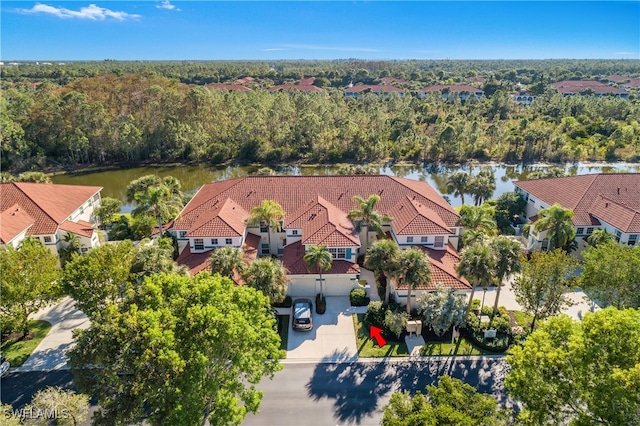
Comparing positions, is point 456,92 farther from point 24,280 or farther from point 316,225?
point 24,280

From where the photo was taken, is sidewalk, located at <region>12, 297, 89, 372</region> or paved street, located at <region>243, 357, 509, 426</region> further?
sidewalk, located at <region>12, 297, 89, 372</region>

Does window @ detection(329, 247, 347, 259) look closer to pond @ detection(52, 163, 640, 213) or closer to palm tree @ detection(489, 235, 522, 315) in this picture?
palm tree @ detection(489, 235, 522, 315)

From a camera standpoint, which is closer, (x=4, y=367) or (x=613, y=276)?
(x=4, y=367)

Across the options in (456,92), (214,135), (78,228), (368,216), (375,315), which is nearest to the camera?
(375,315)

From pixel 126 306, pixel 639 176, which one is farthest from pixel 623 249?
pixel 126 306

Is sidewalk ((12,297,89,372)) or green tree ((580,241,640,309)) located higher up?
green tree ((580,241,640,309))

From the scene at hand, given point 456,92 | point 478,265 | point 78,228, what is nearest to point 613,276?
point 478,265

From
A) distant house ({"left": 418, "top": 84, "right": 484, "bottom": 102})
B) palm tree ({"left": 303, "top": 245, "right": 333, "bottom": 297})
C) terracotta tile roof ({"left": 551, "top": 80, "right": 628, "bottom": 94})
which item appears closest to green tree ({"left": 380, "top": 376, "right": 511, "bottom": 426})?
palm tree ({"left": 303, "top": 245, "right": 333, "bottom": 297})
